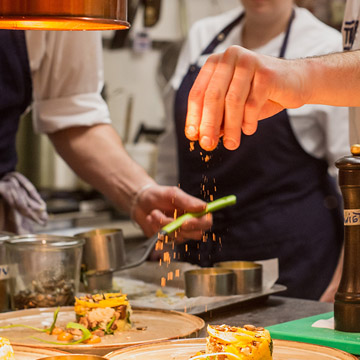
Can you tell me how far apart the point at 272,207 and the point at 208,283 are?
112 cm

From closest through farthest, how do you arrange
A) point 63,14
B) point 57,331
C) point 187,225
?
point 63,14
point 57,331
point 187,225

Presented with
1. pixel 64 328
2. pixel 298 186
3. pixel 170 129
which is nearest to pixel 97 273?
pixel 64 328

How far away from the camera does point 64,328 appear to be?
1400mm

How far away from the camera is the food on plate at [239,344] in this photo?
1.03 m

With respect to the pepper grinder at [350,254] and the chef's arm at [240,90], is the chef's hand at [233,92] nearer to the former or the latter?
the chef's arm at [240,90]

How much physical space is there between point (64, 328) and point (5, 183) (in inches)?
30.6

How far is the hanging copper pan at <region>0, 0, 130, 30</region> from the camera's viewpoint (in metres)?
0.96

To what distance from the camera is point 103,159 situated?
2281mm

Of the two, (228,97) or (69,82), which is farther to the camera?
(69,82)

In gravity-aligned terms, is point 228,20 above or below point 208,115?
above

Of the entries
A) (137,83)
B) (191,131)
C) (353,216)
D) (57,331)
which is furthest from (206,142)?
(137,83)

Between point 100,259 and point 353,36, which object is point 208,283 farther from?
point 353,36

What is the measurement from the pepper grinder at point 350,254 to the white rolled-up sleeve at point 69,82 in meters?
1.11

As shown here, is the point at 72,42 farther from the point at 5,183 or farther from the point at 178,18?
the point at 178,18
